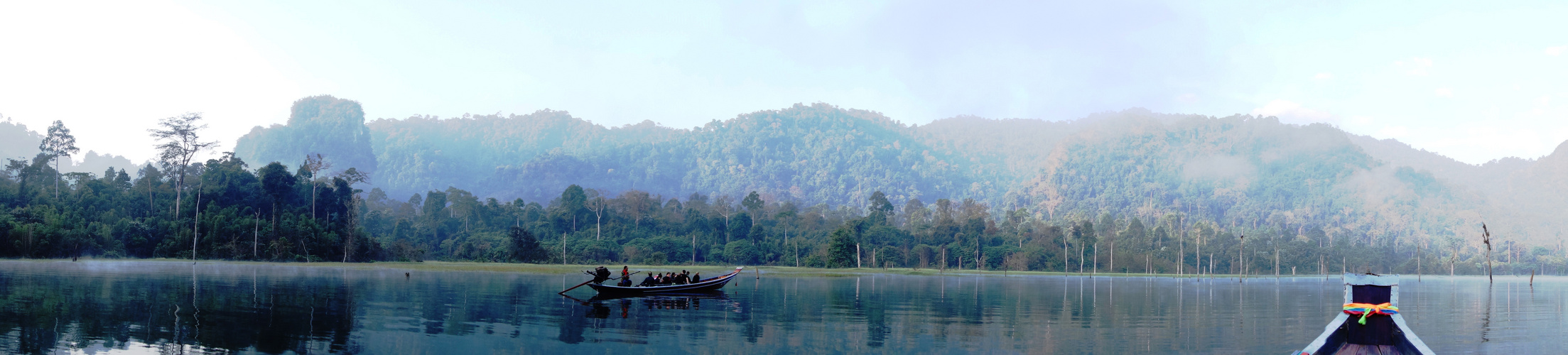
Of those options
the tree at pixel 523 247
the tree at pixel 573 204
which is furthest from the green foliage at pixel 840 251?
the tree at pixel 573 204

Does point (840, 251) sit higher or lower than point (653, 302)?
lower

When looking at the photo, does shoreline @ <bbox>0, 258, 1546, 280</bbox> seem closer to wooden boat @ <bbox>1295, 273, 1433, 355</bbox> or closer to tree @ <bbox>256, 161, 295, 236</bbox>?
tree @ <bbox>256, 161, 295, 236</bbox>

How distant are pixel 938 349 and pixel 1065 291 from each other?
1444 inches

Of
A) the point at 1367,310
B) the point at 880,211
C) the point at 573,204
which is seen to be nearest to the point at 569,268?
the point at 573,204

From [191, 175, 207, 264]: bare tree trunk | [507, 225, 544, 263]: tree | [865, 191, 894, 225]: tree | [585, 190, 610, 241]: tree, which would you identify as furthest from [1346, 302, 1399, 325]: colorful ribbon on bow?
[865, 191, 894, 225]: tree

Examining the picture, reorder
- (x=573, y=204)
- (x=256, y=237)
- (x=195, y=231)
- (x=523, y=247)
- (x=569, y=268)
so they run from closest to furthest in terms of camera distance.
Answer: (x=195, y=231)
(x=256, y=237)
(x=569, y=268)
(x=523, y=247)
(x=573, y=204)

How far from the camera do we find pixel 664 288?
129ft

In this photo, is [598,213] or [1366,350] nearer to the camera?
[1366,350]

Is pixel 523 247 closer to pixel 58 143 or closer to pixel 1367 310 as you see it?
pixel 58 143

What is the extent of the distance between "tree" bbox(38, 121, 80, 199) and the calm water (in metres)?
53.4

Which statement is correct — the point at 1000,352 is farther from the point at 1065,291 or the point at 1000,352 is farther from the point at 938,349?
the point at 1065,291

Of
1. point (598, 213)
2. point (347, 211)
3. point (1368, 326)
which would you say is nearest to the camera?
point (1368, 326)

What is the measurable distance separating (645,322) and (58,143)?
300 feet

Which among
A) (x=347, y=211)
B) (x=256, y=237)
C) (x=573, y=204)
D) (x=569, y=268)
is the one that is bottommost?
(x=569, y=268)
